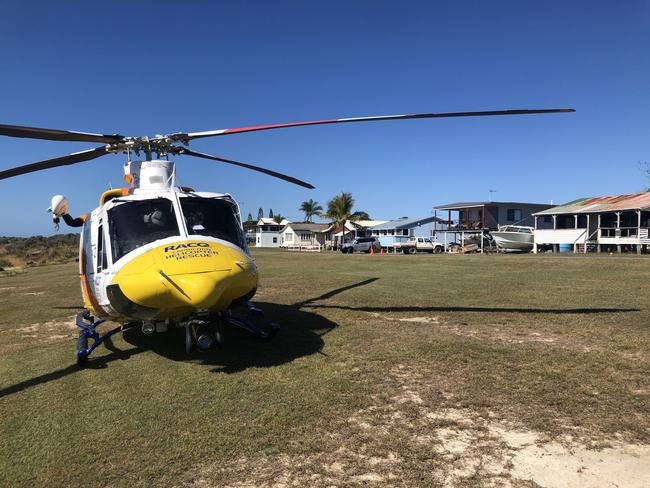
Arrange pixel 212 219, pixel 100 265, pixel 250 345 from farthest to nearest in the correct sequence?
1. pixel 250 345
2. pixel 212 219
3. pixel 100 265

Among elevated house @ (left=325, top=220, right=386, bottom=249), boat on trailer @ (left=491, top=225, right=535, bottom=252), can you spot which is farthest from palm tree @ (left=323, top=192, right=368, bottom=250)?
boat on trailer @ (left=491, top=225, right=535, bottom=252)

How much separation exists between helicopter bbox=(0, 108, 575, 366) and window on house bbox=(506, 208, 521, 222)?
158 ft

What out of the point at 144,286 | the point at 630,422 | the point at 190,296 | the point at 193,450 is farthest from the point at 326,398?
the point at 630,422

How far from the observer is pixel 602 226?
3631 cm

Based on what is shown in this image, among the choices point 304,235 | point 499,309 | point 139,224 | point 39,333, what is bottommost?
point 39,333

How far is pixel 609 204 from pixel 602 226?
5.78 feet

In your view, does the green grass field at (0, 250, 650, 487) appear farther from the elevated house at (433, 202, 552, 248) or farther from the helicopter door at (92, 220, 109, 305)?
the elevated house at (433, 202, 552, 248)

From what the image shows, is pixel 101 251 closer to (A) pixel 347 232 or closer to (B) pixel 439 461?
(B) pixel 439 461

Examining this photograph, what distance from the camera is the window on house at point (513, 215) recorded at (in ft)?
167

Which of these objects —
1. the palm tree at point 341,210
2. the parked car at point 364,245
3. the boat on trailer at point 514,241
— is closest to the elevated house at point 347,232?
the palm tree at point 341,210

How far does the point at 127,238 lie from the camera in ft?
20.4

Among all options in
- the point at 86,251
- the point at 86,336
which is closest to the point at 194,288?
the point at 86,336

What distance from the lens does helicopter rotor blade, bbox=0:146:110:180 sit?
7.62 m

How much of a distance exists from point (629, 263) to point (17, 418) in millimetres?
21143
